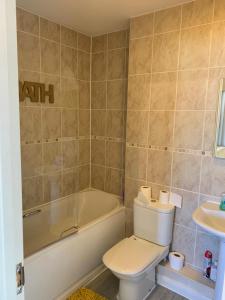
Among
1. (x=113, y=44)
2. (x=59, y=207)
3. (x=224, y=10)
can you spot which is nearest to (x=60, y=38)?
(x=113, y=44)

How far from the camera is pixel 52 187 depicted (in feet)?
8.57

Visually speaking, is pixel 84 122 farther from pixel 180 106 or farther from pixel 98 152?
pixel 180 106

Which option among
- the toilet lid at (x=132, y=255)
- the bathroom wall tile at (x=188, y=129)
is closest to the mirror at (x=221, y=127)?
the bathroom wall tile at (x=188, y=129)

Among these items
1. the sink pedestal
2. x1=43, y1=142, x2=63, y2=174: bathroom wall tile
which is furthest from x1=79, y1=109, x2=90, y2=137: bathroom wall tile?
the sink pedestal

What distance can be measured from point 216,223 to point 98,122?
1743mm

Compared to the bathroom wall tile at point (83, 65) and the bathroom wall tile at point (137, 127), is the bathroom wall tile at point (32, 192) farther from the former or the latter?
the bathroom wall tile at point (83, 65)

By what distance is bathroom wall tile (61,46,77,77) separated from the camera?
2.55m

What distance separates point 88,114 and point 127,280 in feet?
6.16

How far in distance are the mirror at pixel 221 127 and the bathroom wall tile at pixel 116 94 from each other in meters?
1.09

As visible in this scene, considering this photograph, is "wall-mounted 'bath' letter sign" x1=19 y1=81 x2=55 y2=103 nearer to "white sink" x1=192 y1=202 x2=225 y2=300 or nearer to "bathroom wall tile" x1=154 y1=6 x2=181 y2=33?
"bathroom wall tile" x1=154 y1=6 x2=181 y2=33

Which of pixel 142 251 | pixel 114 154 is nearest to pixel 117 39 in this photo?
pixel 114 154

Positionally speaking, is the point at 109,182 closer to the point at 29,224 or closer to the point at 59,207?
the point at 59,207

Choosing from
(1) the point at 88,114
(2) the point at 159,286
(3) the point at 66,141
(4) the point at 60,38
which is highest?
(4) the point at 60,38

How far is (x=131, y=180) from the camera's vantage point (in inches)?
96.8
